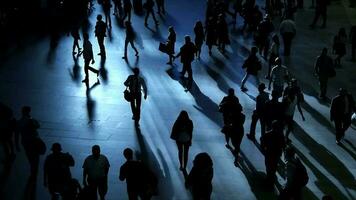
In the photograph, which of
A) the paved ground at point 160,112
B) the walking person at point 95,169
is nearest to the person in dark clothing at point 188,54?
the paved ground at point 160,112

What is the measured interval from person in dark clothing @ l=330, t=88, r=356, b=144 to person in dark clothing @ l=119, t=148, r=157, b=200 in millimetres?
6057

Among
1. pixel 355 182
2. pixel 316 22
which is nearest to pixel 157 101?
pixel 355 182

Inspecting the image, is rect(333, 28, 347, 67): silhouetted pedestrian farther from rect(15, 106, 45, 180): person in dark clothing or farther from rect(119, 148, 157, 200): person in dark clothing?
rect(119, 148, 157, 200): person in dark clothing

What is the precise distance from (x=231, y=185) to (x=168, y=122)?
148 inches

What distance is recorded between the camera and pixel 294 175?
10.9m

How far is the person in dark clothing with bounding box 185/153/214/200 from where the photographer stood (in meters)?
10.3

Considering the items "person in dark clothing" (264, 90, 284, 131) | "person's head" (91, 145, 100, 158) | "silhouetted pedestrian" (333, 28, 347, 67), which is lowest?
"silhouetted pedestrian" (333, 28, 347, 67)

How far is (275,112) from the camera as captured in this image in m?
14.2

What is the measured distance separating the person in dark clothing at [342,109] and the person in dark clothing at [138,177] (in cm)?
606

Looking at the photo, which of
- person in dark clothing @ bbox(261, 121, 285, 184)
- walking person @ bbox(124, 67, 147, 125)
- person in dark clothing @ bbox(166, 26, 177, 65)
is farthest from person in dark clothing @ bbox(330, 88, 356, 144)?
person in dark clothing @ bbox(166, 26, 177, 65)

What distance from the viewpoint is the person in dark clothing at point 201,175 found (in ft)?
33.8

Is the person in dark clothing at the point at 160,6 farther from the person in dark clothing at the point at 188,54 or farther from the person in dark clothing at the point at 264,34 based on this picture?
the person in dark clothing at the point at 188,54

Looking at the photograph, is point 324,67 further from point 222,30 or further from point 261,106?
point 222,30

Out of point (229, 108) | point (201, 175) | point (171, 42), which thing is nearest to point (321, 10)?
point (171, 42)
